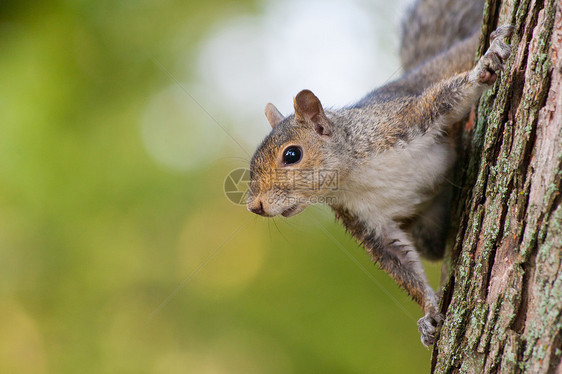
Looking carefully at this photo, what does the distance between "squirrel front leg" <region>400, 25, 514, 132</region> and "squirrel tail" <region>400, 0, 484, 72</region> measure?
1.16 m

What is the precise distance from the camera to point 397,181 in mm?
2273

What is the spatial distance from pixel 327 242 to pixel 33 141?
279 cm

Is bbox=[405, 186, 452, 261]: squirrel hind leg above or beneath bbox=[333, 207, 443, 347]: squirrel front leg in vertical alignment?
above

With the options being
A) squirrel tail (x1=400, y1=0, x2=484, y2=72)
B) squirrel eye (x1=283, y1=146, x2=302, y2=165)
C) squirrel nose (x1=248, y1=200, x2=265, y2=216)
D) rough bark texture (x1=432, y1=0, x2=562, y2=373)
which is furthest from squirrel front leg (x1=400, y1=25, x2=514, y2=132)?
squirrel tail (x1=400, y1=0, x2=484, y2=72)

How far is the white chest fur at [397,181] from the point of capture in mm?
2252

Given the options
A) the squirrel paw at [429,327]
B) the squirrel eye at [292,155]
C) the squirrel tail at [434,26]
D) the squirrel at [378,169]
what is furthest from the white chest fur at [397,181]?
the squirrel tail at [434,26]

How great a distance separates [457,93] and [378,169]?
0.50 metres

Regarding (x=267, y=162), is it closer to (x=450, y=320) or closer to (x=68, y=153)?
(x=450, y=320)

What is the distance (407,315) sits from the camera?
4094 millimetres

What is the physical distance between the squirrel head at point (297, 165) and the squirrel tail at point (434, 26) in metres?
1.30

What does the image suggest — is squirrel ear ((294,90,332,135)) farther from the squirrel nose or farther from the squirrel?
the squirrel nose

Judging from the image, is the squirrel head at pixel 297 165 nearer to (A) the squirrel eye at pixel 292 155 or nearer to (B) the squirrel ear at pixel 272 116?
(A) the squirrel eye at pixel 292 155

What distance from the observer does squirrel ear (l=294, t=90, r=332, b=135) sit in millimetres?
2363
